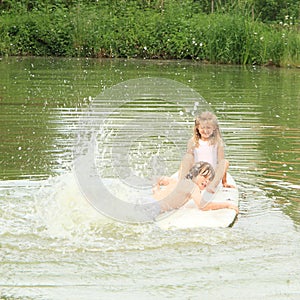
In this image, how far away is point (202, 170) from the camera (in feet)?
27.5

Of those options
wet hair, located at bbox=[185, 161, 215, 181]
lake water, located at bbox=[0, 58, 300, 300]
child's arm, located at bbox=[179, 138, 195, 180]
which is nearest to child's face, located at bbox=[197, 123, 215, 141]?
child's arm, located at bbox=[179, 138, 195, 180]

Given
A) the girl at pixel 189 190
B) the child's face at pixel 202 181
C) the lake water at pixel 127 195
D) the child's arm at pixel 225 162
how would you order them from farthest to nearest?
the child's arm at pixel 225 162 → the child's face at pixel 202 181 → the girl at pixel 189 190 → the lake water at pixel 127 195

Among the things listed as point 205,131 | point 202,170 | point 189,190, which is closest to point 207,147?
point 205,131

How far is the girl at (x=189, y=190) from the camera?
8.04m

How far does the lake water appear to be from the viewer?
645cm

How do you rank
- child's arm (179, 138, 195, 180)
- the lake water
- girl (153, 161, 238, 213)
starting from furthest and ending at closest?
1. child's arm (179, 138, 195, 180)
2. girl (153, 161, 238, 213)
3. the lake water

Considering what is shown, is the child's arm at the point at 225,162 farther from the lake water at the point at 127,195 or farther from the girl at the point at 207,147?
the lake water at the point at 127,195

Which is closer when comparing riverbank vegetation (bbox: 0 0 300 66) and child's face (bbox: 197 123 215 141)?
child's face (bbox: 197 123 215 141)

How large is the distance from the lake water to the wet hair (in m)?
0.44

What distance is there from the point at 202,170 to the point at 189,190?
0.35 m

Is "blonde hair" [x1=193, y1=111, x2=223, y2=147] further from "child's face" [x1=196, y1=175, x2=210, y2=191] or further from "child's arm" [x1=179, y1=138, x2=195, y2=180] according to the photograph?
"child's face" [x1=196, y1=175, x2=210, y2=191]

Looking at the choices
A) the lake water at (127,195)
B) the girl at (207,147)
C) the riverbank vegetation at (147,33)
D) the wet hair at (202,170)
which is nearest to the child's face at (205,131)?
the girl at (207,147)

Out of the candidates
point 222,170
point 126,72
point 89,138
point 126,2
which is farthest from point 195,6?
point 222,170

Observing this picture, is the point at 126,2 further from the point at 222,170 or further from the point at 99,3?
the point at 222,170
